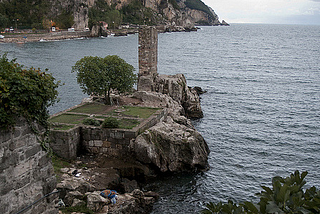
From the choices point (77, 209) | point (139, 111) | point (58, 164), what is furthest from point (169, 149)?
point (77, 209)

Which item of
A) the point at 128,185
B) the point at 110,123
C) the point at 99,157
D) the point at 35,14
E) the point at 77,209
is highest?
the point at 35,14

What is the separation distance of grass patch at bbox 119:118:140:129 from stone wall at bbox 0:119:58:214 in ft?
35.6

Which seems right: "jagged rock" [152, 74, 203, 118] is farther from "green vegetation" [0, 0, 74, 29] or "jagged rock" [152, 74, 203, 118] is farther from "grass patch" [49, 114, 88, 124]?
"green vegetation" [0, 0, 74, 29]

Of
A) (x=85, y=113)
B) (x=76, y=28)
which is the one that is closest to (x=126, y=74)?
(x=85, y=113)

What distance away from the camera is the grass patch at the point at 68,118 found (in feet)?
71.7

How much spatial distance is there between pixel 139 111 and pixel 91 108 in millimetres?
4050

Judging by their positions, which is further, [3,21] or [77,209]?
[3,21]

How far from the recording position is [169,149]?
2083 cm

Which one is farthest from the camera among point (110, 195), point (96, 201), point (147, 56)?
point (147, 56)

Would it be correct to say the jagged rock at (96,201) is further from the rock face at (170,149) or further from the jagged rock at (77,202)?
the rock face at (170,149)

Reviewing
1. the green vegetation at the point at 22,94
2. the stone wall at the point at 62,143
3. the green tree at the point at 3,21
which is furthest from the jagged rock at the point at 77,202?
the green tree at the point at 3,21

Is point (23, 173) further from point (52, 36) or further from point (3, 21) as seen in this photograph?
point (3, 21)

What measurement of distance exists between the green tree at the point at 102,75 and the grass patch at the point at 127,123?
5426 millimetres

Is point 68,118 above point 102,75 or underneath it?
underneath
